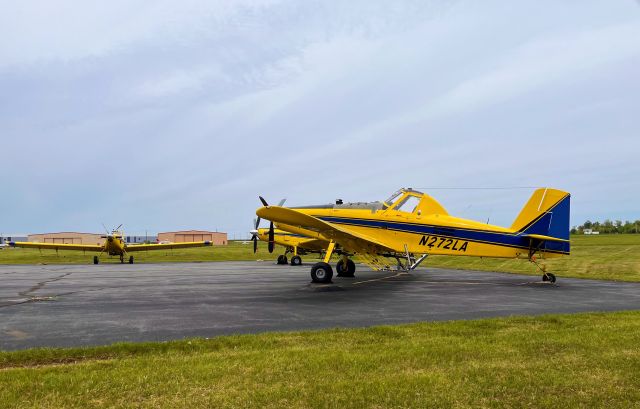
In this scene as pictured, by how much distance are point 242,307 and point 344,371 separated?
618 cm

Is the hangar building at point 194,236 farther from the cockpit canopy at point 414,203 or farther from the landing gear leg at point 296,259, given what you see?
the cockpit canopy at point 414,203

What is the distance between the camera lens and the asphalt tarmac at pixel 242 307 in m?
8.12

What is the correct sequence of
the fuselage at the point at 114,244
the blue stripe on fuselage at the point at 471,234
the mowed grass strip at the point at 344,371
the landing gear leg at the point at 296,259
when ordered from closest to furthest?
1. the mowed grass strip at the point at 344,371
2. the blue stripe on fuselage at the point at 471,234
3. the landing gear leg at the point at 296,259
4. the fuselage at the point at 114,244

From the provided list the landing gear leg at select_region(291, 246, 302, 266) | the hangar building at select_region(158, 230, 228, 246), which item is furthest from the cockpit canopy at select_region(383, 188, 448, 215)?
the hangar building at select_region(158, 230, 228, 246)

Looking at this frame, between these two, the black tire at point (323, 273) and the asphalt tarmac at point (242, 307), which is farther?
the black tire at point (323, 273)

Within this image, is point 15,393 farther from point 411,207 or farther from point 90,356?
point 411,207

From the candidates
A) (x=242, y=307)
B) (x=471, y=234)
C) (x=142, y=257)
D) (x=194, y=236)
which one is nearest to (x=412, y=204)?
(x=471, y=234)

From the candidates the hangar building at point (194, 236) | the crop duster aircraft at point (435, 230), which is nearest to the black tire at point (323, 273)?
the crop duster aircraft at point (435, 230)

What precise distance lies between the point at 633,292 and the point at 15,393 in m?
16.8

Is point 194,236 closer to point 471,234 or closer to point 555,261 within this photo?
point 555,261

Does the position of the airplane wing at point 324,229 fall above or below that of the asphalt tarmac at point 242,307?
above

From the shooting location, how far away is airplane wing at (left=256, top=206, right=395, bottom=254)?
49.1ft

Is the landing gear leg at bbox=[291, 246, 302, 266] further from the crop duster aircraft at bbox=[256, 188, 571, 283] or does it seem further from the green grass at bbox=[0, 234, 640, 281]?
the crop duster aircraft at bbox=[256, 188, 571, 283]

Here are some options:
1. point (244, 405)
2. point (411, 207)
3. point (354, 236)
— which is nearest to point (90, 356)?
point (244, 405)
